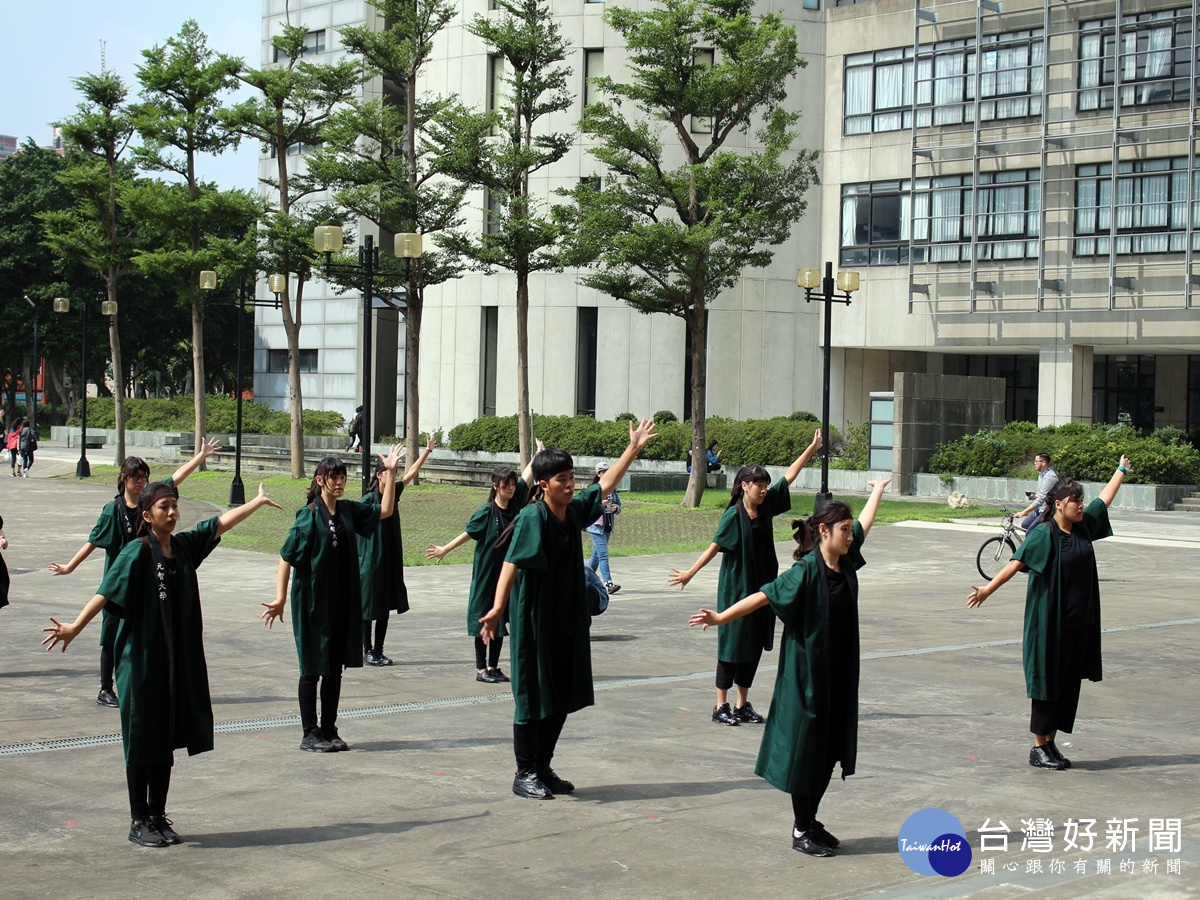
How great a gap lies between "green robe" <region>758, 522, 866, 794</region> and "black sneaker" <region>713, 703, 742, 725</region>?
113 inches

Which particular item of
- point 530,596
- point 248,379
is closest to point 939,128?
point 530,596

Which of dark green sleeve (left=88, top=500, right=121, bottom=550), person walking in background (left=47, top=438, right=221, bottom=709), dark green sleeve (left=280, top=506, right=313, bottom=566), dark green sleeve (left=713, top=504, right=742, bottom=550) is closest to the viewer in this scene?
dark green sleeve (left=280, top=506, right=313, bottom=566)

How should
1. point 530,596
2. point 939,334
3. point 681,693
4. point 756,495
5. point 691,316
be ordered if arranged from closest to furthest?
1. point 530,596
2. point 756,495
3. point 681,693
4. point 691,316
5. point 939,334

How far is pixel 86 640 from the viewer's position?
13.0 metres

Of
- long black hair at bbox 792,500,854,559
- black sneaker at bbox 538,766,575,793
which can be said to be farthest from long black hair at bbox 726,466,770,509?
black sneaker at bbox 538,766,575,793

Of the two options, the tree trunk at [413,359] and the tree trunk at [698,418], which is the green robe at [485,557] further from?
the tree trunk at [413,359]

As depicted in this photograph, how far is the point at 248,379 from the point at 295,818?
2821 inches

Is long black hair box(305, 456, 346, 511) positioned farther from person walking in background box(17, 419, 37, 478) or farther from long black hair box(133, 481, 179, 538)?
person walking in background box(17, 419, 37, 478)

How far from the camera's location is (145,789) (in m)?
6.70

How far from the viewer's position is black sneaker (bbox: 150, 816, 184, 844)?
6527mm

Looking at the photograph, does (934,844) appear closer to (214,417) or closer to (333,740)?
(333,740)

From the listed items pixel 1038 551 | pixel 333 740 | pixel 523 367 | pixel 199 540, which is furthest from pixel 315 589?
pixel 523 367

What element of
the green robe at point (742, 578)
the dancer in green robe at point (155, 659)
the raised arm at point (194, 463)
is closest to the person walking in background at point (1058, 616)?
the green robe at point (742, 578)

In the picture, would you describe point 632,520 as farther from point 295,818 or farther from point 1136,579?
point 295,818
